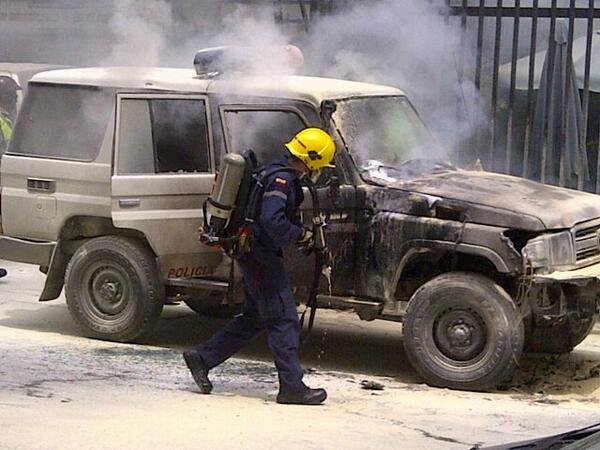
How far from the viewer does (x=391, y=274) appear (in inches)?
312

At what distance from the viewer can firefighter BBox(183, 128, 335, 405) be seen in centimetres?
700

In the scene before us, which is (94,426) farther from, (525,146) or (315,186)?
(525,146)

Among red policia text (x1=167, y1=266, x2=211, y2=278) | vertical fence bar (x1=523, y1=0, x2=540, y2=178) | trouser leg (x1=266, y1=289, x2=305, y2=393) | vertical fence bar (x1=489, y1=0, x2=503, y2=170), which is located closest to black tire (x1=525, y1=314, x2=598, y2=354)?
trouser leg (x1=266, y1=289, x2=305, y2=393)

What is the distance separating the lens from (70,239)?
353 inches

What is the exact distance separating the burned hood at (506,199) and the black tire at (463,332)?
0.45 metres

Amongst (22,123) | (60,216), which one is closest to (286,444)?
(60,216)

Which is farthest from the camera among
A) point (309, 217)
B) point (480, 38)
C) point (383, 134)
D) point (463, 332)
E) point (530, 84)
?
point (480, 38)

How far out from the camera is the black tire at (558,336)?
850cm

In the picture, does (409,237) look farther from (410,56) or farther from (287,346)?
(410,56)

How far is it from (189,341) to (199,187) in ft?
4.74

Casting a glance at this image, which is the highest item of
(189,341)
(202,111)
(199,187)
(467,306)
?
(202,111)

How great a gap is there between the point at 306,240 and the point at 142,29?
4.36 meters

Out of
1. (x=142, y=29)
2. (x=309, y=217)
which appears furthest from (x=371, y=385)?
(x=142, y=29)

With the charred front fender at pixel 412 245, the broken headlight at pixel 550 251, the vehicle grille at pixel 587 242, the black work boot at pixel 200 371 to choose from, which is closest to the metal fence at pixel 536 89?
the vehicle grille at pixel 587 242
